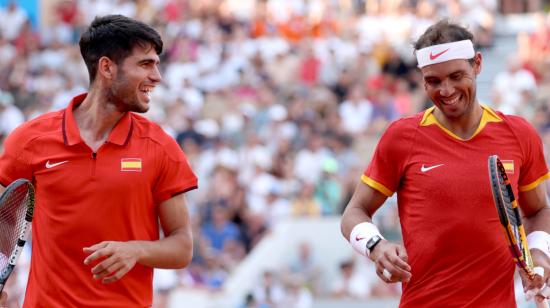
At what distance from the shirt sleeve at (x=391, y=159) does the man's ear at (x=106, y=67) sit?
142cm

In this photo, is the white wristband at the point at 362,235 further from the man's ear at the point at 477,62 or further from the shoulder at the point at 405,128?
the man's ear at the point at 477,62

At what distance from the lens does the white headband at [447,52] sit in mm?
6547

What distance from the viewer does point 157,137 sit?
6.78 metres

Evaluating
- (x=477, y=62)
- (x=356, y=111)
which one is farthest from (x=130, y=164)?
(x=356, y=111)

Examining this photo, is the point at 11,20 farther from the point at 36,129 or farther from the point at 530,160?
the point at 530,160

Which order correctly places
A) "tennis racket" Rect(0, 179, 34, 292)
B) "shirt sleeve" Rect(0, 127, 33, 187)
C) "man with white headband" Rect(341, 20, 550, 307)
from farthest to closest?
"shirt sleeve" Rect(0, 127, 33, 187)
"man with white headband" Rect(341, 20, 550, 307)
"tennis racket" Rect(0, 179, 34, 292)

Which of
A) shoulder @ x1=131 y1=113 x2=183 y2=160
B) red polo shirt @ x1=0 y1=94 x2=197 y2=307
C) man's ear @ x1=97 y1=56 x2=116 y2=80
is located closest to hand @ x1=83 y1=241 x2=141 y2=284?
red polo shirt @ x1=0 y1=94 x2=197 y2=307

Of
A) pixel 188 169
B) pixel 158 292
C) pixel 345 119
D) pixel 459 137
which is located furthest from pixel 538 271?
pixel 345 119

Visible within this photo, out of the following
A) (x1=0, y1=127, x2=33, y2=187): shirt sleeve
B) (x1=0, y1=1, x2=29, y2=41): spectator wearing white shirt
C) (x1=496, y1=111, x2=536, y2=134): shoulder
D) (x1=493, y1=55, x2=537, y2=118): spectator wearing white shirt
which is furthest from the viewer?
(x1=0, y1=1, x2=29, y2=41): spectator wearing white shirt

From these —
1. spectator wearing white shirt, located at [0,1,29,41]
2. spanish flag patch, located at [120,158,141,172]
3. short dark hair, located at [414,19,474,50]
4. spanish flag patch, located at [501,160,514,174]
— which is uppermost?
spectator wearing white shirt, located at [0,1,29,41]

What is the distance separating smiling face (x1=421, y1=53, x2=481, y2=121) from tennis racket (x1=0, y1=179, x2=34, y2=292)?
2035 millimetres

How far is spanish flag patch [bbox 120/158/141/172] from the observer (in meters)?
6.61

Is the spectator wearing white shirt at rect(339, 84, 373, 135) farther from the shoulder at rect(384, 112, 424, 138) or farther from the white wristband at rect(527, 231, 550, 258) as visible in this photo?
the white wristband at rect(527, 231, 550, 258)

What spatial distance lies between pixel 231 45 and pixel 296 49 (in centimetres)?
119
